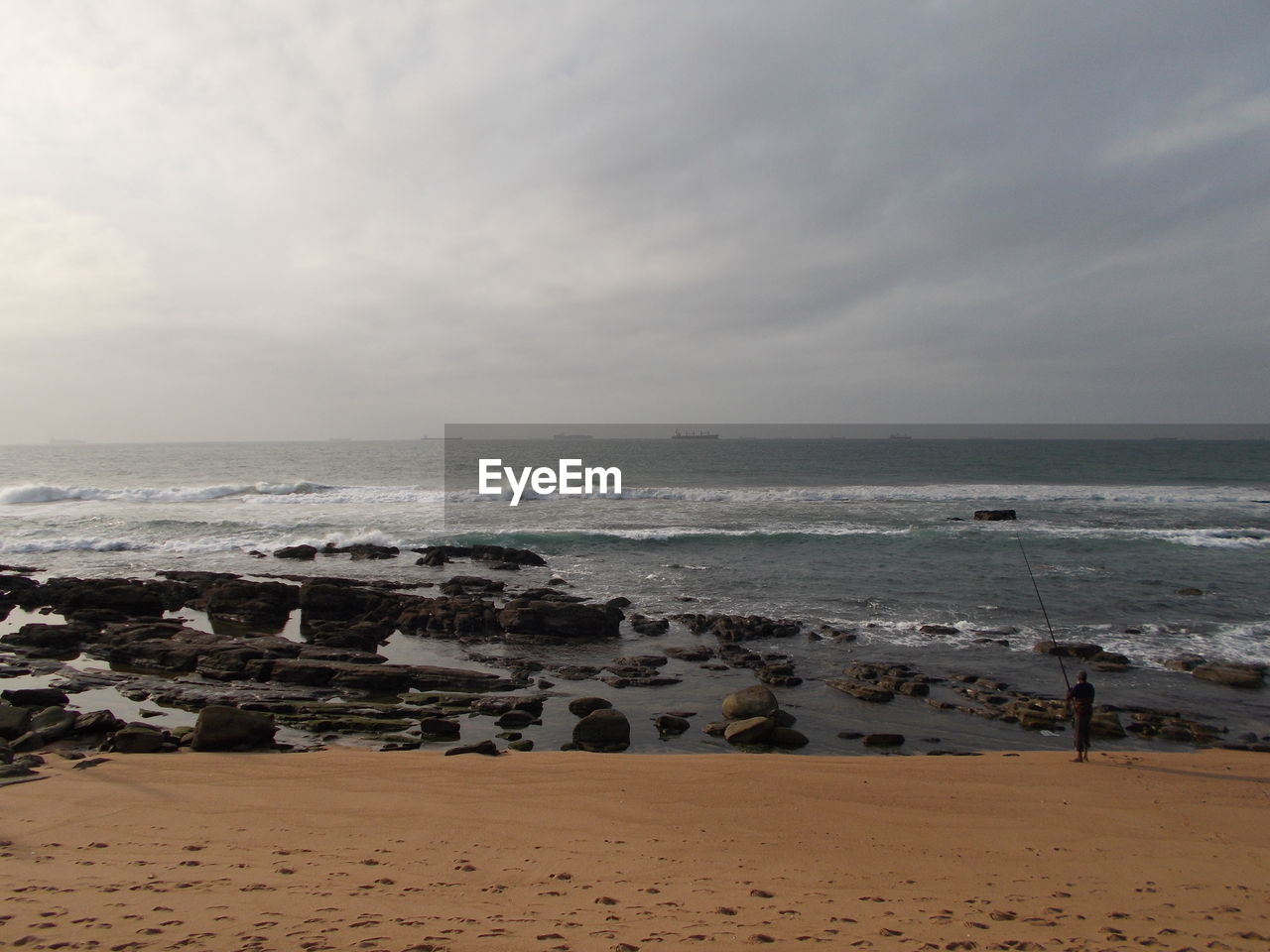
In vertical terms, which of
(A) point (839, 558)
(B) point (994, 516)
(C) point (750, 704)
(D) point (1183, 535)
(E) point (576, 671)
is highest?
(B) point (994, 516)

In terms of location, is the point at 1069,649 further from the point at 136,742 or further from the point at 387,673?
the point at 136,742

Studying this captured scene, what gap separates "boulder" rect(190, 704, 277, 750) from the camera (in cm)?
993

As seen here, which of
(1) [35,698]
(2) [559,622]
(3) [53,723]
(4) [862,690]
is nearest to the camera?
(3) [53,723]

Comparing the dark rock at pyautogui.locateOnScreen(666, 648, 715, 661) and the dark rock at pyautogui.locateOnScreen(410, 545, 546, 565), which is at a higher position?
the dark rock at pyautogui.locateOnScreen(410, 545, 546, 565)

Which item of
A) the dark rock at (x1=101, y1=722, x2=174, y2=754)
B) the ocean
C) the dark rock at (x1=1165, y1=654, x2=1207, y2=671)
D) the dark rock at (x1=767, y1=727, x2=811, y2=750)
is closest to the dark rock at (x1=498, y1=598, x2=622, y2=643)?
the ocean

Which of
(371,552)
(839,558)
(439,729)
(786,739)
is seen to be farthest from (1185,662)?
(371,552)

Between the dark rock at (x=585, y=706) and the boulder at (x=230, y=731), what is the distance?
4825 millimetres


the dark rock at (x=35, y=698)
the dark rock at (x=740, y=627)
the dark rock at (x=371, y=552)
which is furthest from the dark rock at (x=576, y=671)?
the dark rock at (x=371, y=552)

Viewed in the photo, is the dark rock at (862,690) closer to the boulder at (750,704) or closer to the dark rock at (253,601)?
the boulder at (750,704)

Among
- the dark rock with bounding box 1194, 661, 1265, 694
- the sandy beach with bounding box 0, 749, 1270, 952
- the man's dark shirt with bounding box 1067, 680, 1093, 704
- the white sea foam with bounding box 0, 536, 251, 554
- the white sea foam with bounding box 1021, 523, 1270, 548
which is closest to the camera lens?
the sandy beach with bounding box 0, 749, 1270, 952

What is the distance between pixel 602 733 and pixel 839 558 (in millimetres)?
17566

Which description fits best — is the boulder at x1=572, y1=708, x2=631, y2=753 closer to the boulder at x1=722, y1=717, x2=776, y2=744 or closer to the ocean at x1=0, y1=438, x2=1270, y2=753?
the ocean at x1=0, y1=438, x2=1270, y2=753

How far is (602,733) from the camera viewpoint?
35.5ft

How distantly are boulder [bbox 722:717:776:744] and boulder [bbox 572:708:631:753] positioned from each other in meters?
1.68
